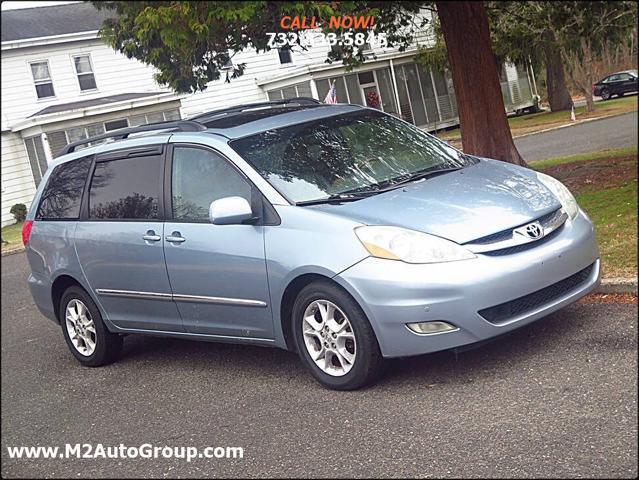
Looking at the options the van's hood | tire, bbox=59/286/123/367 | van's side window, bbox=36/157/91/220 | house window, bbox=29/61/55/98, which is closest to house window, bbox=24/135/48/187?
house window, bbox=29/61/55/98

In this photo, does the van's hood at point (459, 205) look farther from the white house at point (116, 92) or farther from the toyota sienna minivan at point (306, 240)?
the white house at point (116, 92)

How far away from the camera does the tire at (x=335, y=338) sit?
4.89 metres

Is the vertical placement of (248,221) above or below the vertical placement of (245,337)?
above

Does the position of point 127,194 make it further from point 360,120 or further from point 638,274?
point 638,274

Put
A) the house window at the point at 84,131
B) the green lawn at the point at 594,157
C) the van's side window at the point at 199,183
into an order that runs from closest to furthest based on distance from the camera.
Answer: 1. the van's side window at the point at 199,183
2. the green lawn at the point at 594,157
3. the house window at the point at 84,131

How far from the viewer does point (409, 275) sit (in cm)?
468

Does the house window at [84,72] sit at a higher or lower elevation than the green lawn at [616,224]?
higher

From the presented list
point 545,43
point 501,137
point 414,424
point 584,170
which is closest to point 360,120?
point 414,424

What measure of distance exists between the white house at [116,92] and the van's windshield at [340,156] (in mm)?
17803

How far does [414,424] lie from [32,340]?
495cm

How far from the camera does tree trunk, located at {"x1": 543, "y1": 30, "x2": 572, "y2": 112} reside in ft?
103

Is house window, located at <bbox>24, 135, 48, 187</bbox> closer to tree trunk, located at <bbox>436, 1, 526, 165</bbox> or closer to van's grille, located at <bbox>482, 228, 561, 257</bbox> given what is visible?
tree trunk, located at <bbox>436, 1, 526, 165</bbox>

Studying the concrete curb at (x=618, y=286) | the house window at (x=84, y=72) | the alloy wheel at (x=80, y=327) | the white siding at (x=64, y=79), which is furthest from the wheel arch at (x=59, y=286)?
the house window at (x=84, y=72)

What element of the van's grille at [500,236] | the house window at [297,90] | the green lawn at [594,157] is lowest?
the green lawn at [594,157]
